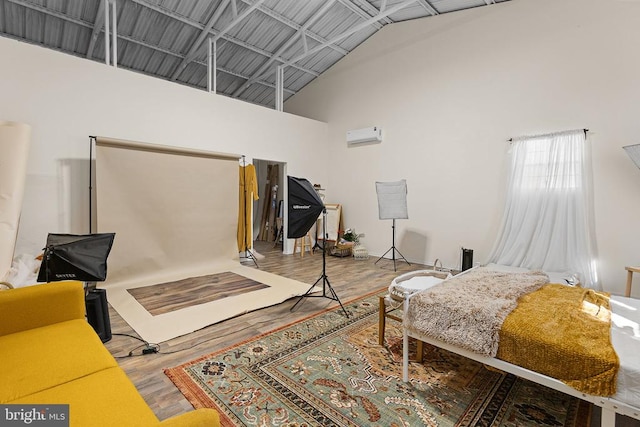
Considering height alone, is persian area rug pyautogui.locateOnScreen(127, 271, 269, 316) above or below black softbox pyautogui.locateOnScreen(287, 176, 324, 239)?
below

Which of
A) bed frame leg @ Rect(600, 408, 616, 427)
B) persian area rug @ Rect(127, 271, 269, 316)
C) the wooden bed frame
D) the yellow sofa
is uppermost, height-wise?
the yellow sofa

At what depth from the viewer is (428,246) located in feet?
19.7

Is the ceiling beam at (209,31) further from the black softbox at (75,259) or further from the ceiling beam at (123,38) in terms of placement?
the black softbox at (75,259)

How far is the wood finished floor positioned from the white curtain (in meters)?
1.72

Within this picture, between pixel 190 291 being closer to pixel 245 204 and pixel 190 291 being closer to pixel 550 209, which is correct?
pixel 245 204

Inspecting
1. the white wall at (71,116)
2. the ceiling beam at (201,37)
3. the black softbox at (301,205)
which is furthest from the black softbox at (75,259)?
the ceiling beam at (201,37)

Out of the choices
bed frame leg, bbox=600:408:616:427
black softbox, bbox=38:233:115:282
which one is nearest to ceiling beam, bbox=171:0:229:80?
black softbox, bbox=38:233:115:282

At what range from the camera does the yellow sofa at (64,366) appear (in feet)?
3.85

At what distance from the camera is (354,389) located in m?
2.11

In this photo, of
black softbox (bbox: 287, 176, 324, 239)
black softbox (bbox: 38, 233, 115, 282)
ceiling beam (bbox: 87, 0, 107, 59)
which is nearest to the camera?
black softbox (bbox: 38, 233, 115, 282)

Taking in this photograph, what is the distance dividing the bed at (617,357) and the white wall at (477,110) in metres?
3.01

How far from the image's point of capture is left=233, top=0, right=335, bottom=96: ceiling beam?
5627 millimetres

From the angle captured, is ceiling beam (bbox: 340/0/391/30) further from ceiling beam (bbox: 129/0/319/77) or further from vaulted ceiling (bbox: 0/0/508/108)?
ceiling beam (bbox: 129/0/319/77)

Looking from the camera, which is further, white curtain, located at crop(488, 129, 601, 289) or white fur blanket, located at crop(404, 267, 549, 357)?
white curtain, located at crop(488, 129, 601, 289)
